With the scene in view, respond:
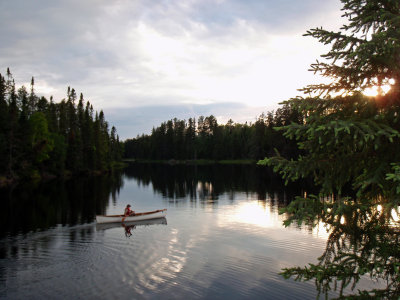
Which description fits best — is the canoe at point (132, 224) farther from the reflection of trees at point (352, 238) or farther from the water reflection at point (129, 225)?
the reflection of trees at point (352, 238)

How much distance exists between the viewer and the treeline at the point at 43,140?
60594mm

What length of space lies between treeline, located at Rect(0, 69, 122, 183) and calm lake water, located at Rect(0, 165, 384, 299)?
87.7 feet

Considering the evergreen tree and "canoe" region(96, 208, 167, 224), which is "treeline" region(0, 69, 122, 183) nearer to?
"canoe" region(96, 208, 167, 224)

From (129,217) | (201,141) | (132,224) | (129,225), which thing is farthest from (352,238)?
(201,141)

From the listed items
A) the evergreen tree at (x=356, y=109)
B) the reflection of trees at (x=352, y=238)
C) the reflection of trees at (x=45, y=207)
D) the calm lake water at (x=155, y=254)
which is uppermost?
the evergreen tree at (x=356, y=109)

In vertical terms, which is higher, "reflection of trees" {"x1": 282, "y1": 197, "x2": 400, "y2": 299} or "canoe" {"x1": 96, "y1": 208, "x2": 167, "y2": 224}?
"reflection of trees" {"x1": 282, "y1": 197, "x2": 400, "y2": 299}

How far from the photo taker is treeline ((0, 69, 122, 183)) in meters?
60.6

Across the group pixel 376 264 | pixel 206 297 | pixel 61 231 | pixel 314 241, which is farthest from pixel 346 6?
pixel 61 231

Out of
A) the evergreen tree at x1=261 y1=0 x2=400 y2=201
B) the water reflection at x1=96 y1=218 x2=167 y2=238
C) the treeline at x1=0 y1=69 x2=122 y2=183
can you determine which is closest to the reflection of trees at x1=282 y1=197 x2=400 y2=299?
the evergreen tree at x1=261 y1=0 x2=400 y2=201

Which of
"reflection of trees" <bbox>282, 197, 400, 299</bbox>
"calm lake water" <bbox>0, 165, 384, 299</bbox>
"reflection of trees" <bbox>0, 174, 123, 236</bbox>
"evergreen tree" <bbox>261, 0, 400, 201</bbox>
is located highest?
"evergreen tree" <bbox>261, 0, 400, 201</bbox>

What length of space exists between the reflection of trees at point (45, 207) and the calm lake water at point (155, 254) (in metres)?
0.11

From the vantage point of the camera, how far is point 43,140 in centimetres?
6956

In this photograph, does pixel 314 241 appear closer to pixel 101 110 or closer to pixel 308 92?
pixel 308 92

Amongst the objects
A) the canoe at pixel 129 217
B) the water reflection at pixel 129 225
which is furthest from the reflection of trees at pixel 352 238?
the canoe at pixel 129 217
